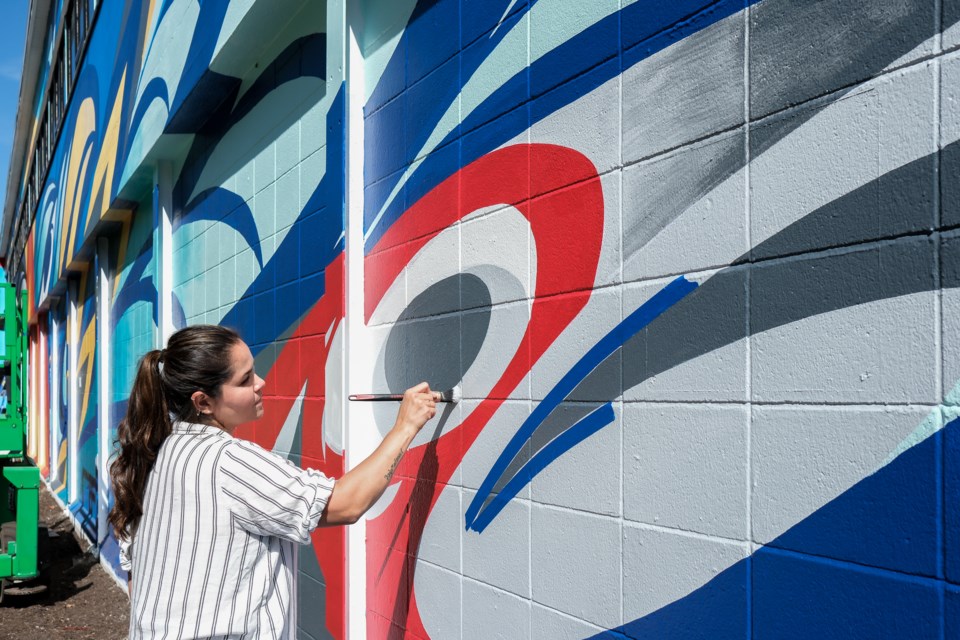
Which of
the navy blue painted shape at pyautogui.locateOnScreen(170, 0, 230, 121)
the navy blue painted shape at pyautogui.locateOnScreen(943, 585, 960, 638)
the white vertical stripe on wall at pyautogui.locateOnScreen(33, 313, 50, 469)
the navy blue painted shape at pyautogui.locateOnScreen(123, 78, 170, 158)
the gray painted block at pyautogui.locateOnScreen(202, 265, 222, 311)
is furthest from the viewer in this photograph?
the white vertical stripe on wall at pyautogui.locateOnScreen(33, 313, 50, 469)

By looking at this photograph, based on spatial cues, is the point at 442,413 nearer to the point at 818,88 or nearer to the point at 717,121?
the point at 717,121

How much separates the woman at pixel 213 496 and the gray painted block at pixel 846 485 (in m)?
1.17

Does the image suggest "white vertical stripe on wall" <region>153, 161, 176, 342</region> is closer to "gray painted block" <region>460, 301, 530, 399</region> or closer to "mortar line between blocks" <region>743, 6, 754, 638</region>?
"gray painted block" <region>460, 301, 530, 399</region>

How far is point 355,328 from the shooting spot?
3484mm

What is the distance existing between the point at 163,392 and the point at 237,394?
8.7 inches

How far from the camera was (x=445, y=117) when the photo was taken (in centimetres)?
296

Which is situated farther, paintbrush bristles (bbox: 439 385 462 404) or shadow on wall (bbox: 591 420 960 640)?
paintbrush bristles (bbox: 439 385 462 404)

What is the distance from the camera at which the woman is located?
237 cm

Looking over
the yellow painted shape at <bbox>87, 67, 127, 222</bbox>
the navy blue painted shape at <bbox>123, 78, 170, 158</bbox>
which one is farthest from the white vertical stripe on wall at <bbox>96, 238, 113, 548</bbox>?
the navy blue painted shape at <bbox>123, 78, 170, 158</bbox>

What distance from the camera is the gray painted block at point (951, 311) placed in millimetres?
1396

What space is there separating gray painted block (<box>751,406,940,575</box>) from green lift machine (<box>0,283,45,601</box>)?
7763mm

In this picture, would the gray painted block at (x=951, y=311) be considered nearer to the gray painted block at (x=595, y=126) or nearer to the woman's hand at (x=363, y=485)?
the gray painted block at (x=595, y=126)

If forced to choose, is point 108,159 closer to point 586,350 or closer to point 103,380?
point 103,380

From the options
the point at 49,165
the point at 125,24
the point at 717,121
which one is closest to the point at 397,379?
the point at 717,121
